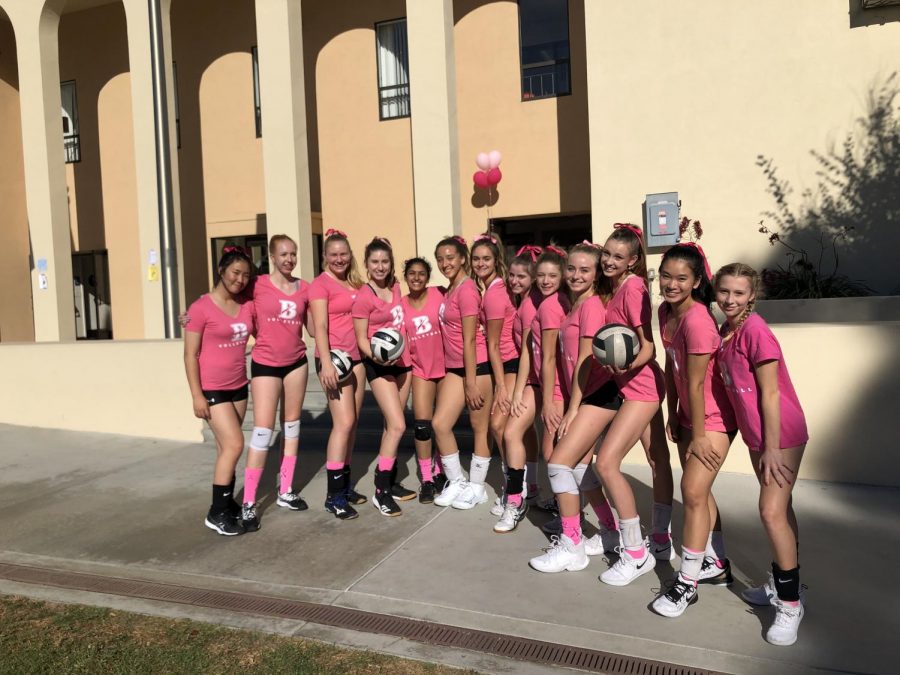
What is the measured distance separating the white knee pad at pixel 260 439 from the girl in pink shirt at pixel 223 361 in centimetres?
18

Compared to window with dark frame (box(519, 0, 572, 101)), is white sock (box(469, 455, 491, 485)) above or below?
below

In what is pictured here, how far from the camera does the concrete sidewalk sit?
3.26 meters

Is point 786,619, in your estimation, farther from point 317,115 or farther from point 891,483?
point 317,115

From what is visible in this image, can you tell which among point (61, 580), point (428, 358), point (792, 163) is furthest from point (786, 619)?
point (792, 163)

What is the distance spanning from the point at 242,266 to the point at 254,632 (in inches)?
93.3

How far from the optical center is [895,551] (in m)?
4.28

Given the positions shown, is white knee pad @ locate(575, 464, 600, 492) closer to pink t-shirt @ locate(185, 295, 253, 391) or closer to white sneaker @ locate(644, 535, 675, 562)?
white sneaker @ locate(644, 535, 675, 562)

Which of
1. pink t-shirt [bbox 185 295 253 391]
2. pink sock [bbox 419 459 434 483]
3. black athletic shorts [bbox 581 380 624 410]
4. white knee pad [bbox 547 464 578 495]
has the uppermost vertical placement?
pink t-shirt [bbox 185 295 253 391]

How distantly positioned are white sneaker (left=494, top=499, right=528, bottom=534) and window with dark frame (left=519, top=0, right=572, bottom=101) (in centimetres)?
840

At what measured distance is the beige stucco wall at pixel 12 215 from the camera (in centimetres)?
1536

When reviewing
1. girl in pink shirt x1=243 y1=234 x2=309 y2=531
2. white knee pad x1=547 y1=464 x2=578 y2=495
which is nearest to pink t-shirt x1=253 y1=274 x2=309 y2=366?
girl in pink shirt x1=243 y1=234 x2=309 y2=531

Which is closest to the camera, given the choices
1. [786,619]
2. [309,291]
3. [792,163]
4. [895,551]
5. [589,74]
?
[786,619]

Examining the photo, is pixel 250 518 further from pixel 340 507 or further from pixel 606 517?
pixel 606 517

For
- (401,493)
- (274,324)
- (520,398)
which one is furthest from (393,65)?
(520,398)
